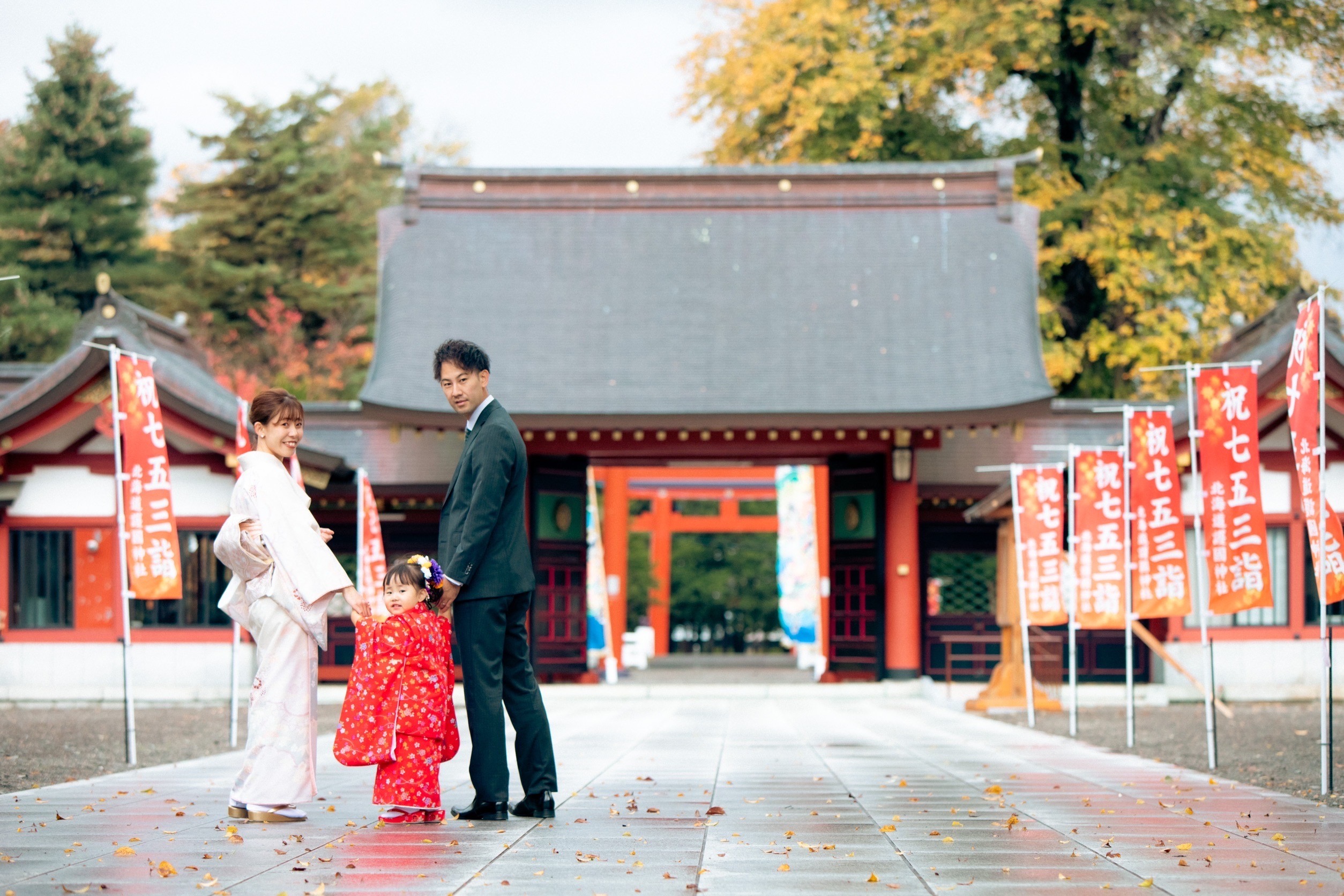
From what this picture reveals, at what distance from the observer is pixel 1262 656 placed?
1596 cm

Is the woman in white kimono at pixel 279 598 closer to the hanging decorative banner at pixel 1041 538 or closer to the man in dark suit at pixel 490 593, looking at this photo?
the man in dark suit at pixel 490 593

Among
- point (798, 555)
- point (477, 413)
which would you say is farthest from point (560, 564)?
point (477, 413)

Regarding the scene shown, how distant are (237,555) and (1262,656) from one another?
13.7m

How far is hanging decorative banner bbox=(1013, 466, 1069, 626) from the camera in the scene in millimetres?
12531

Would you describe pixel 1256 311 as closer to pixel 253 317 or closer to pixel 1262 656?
pixel 1262 656

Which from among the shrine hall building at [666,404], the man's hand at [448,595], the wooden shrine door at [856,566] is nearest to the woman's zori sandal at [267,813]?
the man's hand at [448,595]

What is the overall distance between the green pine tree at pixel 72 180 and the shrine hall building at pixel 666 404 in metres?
7.85

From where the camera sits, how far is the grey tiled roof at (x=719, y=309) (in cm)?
1716

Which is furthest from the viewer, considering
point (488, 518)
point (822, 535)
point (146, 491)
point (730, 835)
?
point (822, 535)

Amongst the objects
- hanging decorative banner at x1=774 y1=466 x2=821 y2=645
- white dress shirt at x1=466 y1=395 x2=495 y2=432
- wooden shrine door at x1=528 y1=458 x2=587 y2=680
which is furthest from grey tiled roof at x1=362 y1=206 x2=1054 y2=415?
white dress shirt at x1=466 y1=395 x2=495 y2=432

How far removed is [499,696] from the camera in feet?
17.3

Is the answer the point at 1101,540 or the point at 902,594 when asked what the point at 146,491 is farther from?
the point at 902,594

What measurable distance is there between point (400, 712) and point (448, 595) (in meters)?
0.46

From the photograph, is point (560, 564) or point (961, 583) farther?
point (961, 583)
